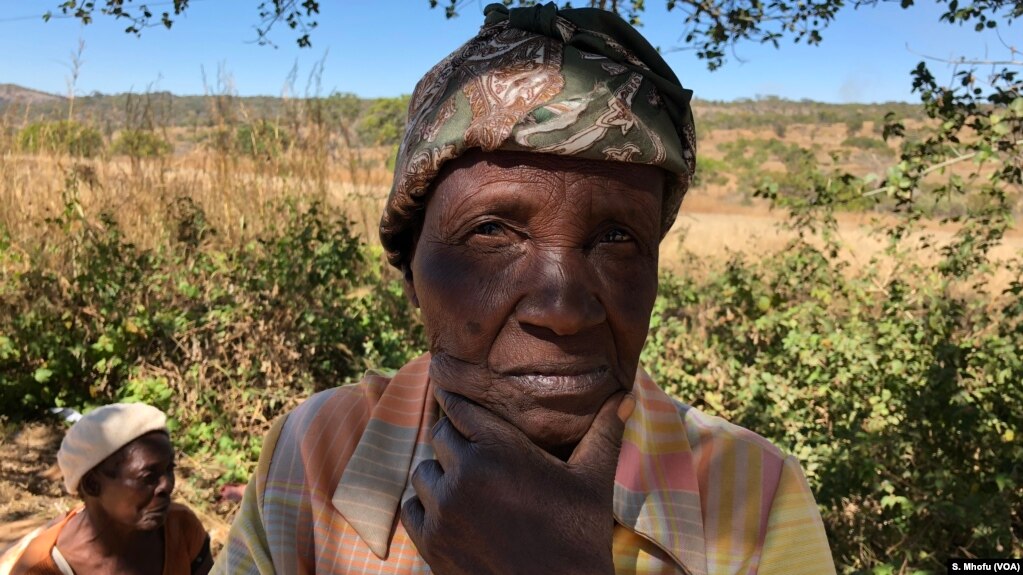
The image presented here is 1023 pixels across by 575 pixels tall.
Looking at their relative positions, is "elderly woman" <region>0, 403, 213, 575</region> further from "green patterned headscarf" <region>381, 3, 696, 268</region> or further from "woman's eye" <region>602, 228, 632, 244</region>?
"woman's eye" <region>602, 228, 632, 244</region>

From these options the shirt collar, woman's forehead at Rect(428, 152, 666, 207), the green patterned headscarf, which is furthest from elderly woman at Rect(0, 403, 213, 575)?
woman's forehead at Rect(428, 152, 666, 207)

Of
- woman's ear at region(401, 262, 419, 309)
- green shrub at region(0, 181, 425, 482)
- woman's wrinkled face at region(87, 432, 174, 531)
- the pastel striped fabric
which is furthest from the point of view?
green shrub at region(0, 181, 425, 482)

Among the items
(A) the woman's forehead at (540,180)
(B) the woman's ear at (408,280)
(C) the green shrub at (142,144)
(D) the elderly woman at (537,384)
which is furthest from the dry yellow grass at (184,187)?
(A) the woman's forehead at (540,180)

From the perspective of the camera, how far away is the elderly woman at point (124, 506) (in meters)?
3.31

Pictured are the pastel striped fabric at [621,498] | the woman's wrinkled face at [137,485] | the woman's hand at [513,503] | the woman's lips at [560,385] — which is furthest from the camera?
the woman's wrinkled face at [137,485]

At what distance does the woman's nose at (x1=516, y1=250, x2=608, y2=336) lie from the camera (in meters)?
1.02

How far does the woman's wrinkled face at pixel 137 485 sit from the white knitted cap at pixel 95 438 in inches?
1.8

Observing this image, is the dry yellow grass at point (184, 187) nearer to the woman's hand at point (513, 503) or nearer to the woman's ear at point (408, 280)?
the woman's ear at point (408, 280)

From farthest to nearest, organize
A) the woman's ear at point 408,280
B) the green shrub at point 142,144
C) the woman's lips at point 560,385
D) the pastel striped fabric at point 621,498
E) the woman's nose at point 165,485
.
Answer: the green shrub at point 142,144
the woman's nose at point 165,485
the woman's ear at point 408,280
the pastel striped fabric at point 621,498
the woman's lips at point 560,385

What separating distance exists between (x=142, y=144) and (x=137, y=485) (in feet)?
14.2

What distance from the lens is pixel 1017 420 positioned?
361 cm

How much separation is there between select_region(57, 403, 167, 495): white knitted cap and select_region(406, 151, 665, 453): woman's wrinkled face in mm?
2944

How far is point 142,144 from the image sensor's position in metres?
6.78

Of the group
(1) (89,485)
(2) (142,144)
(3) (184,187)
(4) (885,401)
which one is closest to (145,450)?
(1) (89,485)
